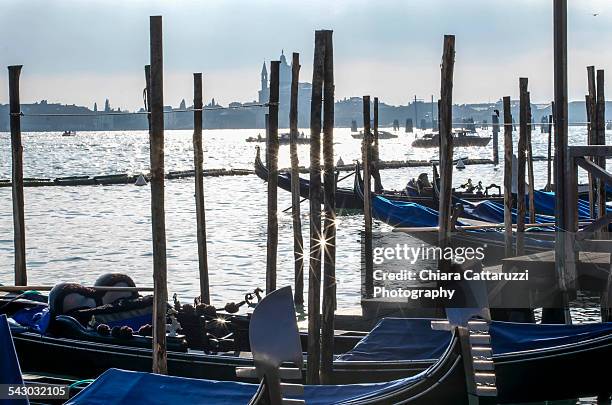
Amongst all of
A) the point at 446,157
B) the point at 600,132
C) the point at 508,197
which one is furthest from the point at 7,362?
the point at 600,132

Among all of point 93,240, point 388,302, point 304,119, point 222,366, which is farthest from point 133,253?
point 304,119

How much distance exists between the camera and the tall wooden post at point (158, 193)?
20.3 ft

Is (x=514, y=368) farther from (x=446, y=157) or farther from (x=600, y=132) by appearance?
(x=600, y=132)

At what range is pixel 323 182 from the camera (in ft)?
22.1

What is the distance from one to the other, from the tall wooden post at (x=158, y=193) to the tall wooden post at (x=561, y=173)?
11.2 feet

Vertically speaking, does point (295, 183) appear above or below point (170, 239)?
above

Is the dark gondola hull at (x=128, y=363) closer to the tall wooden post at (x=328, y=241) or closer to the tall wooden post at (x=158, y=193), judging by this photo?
the tall wooden post at (x=328, y=241)

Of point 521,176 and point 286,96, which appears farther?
point 286,96

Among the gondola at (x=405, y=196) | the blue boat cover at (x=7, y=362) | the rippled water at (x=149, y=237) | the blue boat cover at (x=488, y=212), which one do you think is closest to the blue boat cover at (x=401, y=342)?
the blue boat cover at (x=7, y=362)

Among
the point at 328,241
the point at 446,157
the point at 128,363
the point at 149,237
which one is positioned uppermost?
the point at 446,157

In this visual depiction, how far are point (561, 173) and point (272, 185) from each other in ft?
8.49

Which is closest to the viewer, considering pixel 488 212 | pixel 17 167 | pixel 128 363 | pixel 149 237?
pixel 128 363

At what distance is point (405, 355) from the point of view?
665 cm

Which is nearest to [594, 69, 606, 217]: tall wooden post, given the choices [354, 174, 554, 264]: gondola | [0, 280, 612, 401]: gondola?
[354, 174, 554, 264]: gondola
